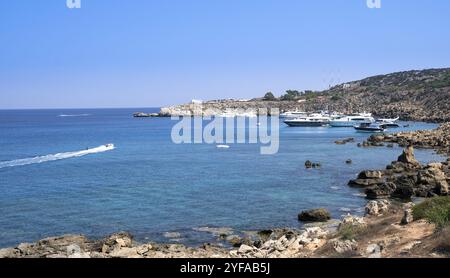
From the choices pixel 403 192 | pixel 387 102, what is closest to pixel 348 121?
pixel 387 102

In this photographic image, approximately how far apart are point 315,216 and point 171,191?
11552 mm

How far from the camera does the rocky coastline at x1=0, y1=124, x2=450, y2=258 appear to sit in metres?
13.2

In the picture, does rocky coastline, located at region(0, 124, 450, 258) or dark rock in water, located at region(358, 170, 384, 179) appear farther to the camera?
dark rock in water, located at region(358, 170, 384, 179)

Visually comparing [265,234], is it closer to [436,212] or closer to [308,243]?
[308,243]

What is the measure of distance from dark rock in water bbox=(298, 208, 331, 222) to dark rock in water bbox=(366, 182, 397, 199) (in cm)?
613

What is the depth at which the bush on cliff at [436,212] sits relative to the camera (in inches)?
543

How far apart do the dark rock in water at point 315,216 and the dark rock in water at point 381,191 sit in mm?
6131

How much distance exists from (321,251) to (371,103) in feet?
465

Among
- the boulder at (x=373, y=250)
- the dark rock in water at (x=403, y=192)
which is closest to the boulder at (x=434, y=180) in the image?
the dark rock in water at (x=403, y=192)

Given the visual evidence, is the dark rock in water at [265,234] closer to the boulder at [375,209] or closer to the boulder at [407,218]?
the boulder at [375,209]

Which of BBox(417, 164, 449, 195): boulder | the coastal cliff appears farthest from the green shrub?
the coastal cliff

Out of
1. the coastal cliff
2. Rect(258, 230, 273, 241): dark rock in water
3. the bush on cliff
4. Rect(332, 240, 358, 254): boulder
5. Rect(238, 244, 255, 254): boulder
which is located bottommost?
Rect(258, 230, 273, 241): dark rock in water

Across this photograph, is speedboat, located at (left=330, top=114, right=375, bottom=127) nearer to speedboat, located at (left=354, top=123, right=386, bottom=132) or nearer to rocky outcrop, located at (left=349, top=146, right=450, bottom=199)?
speedboat, located at (left=354, top=123, right=386, bottom=132)
